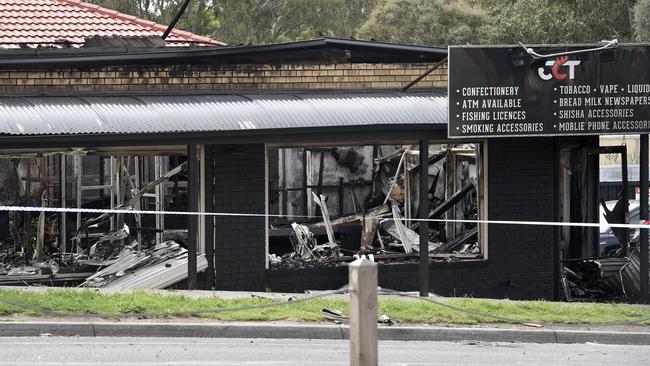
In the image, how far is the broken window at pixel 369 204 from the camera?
57.1 feet

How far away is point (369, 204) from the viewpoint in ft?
61.9

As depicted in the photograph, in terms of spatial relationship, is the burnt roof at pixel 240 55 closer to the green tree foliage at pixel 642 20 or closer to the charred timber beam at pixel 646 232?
the charred timber beam at pixel 646 232

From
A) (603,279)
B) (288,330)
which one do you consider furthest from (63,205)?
(603,279)

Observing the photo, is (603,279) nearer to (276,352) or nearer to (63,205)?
(276,352)

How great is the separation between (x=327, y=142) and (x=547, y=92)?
302cm

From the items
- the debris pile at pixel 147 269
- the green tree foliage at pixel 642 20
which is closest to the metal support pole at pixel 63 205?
the debris pile at pixel 147 269

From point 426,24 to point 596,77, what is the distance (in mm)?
33264

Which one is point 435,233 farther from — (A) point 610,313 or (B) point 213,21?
(B) point 213,21

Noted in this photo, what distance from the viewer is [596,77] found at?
1563 centimetres

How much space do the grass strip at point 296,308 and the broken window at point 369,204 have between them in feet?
6.88

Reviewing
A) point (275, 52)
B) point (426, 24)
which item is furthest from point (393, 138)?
point (426, 24)

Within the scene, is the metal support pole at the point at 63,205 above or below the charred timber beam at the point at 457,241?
above

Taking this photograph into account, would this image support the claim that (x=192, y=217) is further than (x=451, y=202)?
No

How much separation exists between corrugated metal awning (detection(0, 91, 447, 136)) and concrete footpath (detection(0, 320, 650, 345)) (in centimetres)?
289
